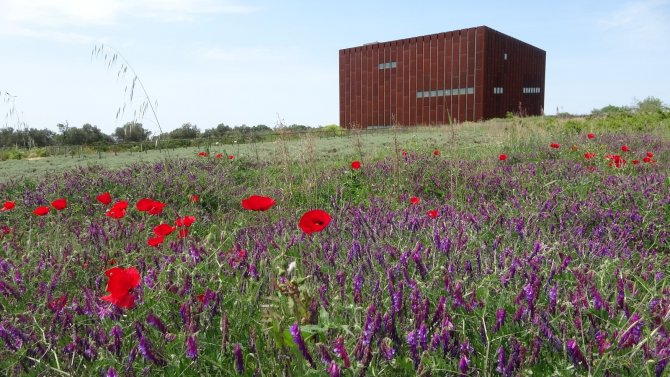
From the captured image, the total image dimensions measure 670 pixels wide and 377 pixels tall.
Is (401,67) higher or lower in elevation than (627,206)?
higher

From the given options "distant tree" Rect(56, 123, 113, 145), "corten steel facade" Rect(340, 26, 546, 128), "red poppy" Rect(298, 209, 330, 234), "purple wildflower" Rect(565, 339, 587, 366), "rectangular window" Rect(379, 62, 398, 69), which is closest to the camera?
"purple wildflower" Rect(565, 339, 587, 366)

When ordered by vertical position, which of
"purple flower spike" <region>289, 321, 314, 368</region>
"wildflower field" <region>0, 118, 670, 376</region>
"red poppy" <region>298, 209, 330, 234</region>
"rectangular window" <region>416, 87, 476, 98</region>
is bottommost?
"wildflower field" <region>0, 118, 670, 376</region>

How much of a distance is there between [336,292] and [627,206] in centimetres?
339

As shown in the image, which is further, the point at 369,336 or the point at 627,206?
the point at 627,206

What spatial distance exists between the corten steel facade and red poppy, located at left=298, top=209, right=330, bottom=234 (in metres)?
38.4

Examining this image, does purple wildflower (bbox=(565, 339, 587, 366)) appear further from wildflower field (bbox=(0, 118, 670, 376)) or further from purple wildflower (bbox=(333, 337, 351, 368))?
purple wildflower (bbox=(333, 337, 351, 368))

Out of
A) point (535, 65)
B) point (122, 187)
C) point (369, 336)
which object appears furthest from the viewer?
point (535, 65)

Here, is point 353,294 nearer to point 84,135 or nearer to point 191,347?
point 191,347

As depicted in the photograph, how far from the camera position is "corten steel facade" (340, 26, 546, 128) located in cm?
4306

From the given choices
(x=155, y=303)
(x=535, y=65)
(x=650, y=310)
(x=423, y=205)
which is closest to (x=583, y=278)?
(x=650, y=310)

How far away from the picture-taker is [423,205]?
4594 mm

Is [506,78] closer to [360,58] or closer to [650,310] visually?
[360,58]

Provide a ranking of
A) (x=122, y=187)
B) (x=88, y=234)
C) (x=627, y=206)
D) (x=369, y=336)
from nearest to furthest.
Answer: (x=369, y=336) → (x=88, y=234) → (x=627, y=206) → (x=122, y=187)

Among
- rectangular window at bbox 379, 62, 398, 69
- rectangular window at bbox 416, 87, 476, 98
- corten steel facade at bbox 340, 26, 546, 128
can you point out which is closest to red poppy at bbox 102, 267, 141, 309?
corten steel facade at bbox 340, 26, 546, 128
